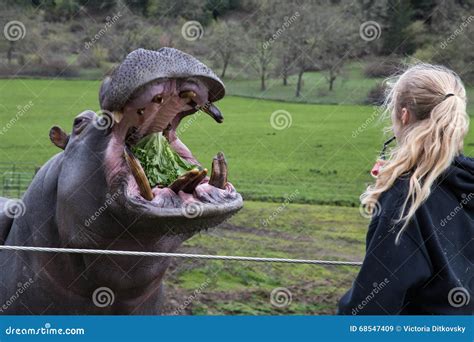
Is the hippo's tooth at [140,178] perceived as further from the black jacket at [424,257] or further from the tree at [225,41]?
the tree at [225,41]

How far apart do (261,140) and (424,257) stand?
7176 mm

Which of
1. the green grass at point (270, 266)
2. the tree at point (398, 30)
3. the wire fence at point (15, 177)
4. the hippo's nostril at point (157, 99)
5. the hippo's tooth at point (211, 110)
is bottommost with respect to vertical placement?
the green grass at point (270, 266)

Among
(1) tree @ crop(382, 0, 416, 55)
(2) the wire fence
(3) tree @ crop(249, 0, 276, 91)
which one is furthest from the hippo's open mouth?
(1) tree @ crop(382, 0, 416, 55)

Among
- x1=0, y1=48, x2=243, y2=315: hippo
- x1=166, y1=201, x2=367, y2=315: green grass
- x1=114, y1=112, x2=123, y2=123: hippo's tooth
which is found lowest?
x1=166, y1=201, x2=367, y2=315: green grass

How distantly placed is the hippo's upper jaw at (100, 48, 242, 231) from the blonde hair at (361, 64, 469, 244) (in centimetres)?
101

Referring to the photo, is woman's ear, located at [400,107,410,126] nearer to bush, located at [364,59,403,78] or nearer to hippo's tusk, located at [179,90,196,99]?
hippo's tusk, located at [179,90,196,99]

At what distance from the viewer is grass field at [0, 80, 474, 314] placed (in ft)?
23.3

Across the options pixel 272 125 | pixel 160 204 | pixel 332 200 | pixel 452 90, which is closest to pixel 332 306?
pixel 332 200

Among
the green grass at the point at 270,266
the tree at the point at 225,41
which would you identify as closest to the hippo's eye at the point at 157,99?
the green grass at the point at 270,266

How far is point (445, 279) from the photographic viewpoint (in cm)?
198

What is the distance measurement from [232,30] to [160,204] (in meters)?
6.12

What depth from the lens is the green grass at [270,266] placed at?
6.87m

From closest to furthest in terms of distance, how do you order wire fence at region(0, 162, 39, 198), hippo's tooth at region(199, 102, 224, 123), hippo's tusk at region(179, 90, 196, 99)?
hippo's tusk at region(179, 90, 196, 99), hippo's tooth at region(199, 102, 224, 123), wire fence at region(0, 162, 39, 198)

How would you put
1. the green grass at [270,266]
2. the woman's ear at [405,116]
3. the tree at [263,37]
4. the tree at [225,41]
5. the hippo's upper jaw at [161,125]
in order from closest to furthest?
1. the woman's ear at [405,116]
2. the hippo's upper jaw at [161,125]
3. the green grass at [270,266]
4. the tree at [225,41]
5. the tree at [263,37]
